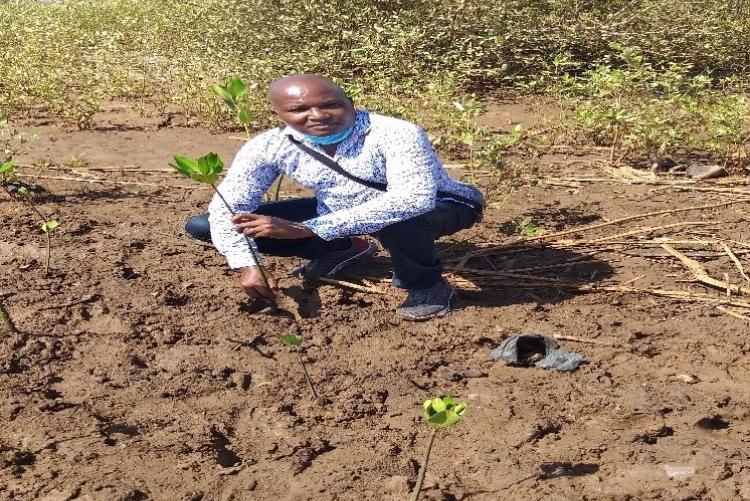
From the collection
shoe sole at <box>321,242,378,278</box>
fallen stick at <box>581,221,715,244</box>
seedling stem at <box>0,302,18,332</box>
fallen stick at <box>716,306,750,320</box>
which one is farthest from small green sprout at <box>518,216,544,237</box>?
seedling stem at <box>0,302,18,332</box>

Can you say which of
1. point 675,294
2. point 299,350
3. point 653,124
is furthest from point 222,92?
point 653,124

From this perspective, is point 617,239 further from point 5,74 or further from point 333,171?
point 5,74

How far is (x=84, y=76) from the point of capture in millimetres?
7359

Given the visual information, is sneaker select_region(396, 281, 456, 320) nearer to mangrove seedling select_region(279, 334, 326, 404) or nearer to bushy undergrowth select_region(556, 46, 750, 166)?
mangrove seedling select_region(279, 334, 326, 404)

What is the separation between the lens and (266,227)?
303 centimetres

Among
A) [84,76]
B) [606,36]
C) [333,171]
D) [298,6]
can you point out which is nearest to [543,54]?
[606,36]

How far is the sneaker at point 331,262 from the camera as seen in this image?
364 cm

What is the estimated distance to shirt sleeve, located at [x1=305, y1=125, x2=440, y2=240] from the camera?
3.05 m

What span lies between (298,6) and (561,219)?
444 centimetres

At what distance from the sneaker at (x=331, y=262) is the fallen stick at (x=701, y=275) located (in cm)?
136

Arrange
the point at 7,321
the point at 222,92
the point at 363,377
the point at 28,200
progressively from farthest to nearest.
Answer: the point at 28,200
the point at 222,92
the point at 7,321
the point at 363,377

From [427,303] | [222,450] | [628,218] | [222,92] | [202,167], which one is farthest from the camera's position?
[628,218]

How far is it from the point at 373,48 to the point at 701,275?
428 cm

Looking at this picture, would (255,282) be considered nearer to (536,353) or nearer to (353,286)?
(353,286)
